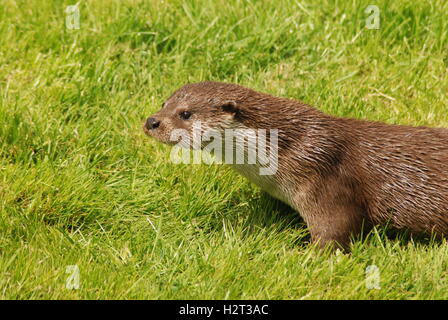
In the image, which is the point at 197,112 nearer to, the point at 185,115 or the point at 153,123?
the point at 185,115

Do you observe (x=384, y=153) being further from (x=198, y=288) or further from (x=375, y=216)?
(x=198, y=288)

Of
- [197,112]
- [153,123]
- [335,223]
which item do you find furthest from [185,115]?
[335,223]

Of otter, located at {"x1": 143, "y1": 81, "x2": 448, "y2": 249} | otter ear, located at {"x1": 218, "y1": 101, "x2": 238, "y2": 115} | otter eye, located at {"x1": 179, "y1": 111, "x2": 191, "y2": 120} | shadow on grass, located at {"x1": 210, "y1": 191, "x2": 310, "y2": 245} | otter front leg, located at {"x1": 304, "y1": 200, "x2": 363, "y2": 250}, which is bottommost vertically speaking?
shadow on grass, located at {"x1": 210, "y1": 191, "x2": 310, "y2": 245}

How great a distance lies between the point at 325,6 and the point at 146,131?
6.79 feet

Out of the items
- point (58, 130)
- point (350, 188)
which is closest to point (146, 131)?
point (58, 130)

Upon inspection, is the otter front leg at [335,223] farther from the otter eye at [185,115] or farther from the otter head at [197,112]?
the otter eye at [185,115]

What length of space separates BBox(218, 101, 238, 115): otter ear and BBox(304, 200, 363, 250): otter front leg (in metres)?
0.64

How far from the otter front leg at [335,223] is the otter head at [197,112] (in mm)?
624

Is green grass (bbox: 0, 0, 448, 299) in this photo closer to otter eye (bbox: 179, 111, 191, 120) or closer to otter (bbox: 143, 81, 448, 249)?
otter (bbox: 143, 81, 448, 249)

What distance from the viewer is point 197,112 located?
3.97 meters

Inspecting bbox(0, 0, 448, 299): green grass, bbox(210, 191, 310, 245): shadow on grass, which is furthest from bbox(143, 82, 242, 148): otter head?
bbox(210, 191, 310, 245): shadow on grass

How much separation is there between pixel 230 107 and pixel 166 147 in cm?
80

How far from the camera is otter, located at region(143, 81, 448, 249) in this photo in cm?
387

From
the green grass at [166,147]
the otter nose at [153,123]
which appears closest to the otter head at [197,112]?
the otter nose at [153,123]
